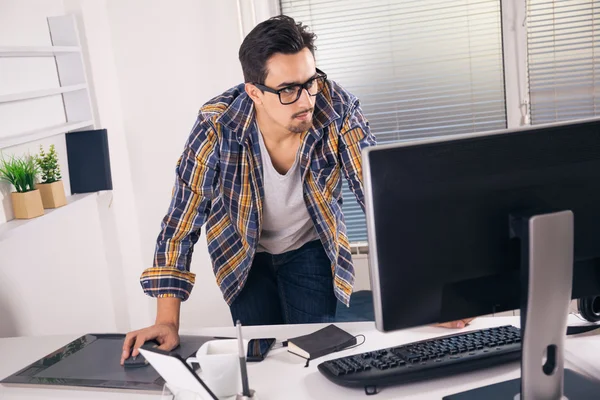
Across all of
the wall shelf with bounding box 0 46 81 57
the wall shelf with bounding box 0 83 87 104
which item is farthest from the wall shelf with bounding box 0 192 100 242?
the wall shelf with bounding box 0 46 81 57

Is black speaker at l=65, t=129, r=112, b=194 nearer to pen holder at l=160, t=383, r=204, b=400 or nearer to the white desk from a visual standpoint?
the white desk

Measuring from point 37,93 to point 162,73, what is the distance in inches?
37.9

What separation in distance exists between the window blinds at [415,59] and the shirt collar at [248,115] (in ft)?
5.32

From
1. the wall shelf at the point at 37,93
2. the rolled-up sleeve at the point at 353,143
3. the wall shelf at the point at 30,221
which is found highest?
the wall shelf at the point at 37,93

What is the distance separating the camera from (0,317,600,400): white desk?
4.13 ft

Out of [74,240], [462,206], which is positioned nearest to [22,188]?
[74,240]

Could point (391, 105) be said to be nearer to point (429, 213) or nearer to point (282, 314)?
point (282, 314)

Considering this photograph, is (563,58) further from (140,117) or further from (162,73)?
(140,117)

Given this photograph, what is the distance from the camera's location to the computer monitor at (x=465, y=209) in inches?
41.1

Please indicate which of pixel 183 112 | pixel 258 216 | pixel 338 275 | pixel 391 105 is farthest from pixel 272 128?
pixel 391 105

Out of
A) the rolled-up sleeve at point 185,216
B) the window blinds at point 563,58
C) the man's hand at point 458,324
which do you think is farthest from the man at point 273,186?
the window blinds at point 563,58

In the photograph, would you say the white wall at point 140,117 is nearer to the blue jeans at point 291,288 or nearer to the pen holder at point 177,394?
the blue jeans at point 291,288

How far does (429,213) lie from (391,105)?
248 centimetres

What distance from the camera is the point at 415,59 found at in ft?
11.1
